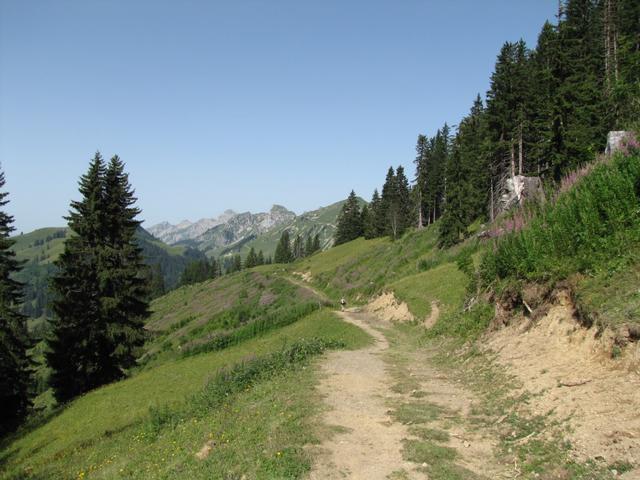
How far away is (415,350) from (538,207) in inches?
314

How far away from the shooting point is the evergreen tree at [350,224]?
11681cm

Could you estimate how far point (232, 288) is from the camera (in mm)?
80625

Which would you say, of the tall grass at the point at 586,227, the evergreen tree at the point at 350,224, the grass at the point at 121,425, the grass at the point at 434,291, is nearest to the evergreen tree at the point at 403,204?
the evergreen tree at the point at 350,224

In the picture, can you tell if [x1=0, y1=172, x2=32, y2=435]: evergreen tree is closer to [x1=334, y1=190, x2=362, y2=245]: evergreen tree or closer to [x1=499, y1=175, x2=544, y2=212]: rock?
[x1=499, y1=175, x2=544, y2=212]: rock

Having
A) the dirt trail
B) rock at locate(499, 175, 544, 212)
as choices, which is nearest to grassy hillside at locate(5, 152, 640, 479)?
the dirt trail

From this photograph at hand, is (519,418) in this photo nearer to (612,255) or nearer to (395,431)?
(395,431)

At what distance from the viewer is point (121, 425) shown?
17375mm

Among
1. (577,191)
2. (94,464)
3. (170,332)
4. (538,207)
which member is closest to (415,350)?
(538,207)

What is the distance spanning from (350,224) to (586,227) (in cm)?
10666

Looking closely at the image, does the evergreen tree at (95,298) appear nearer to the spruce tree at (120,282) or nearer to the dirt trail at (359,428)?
the spruce tree at (120,282)

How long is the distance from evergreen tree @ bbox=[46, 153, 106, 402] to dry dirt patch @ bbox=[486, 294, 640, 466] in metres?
26.7

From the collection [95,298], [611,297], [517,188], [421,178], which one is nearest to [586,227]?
[611,297]

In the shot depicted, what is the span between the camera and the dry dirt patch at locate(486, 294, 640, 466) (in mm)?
6051

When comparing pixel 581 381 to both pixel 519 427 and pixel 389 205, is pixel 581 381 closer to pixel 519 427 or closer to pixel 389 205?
pixel 519 427
